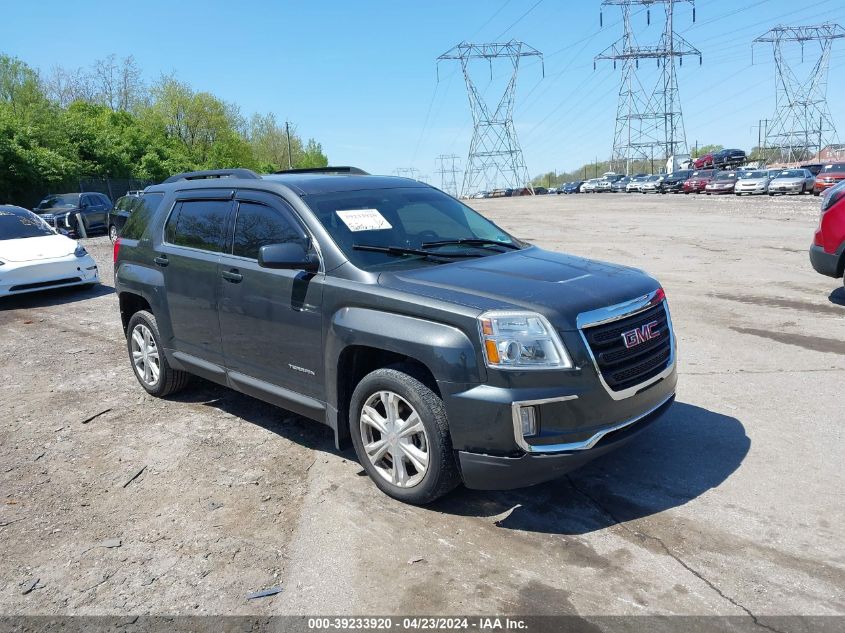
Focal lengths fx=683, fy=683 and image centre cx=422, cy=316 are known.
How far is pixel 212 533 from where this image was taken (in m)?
3.79

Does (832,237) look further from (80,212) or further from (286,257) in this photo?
(80,212)

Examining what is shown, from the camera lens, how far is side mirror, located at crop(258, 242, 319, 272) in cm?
417

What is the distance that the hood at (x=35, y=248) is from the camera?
11.0 metres

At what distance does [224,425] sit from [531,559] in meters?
2.96

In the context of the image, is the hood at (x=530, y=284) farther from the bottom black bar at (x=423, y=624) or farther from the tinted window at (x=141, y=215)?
the tinted window at (x=141, y=215)

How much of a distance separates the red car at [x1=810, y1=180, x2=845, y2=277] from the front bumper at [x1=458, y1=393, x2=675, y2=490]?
639cm

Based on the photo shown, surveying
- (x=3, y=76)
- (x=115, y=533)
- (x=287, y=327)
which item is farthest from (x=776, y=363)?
(x=3, y=76)

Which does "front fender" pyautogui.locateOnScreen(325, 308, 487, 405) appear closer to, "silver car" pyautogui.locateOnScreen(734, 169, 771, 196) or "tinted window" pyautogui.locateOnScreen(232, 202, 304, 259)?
"tinted window" pyautogui.locateOnScreen(232, 202, 304, 259)

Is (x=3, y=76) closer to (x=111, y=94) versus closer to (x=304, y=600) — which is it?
(x=111, y=94)

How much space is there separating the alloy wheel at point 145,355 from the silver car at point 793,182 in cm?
3863

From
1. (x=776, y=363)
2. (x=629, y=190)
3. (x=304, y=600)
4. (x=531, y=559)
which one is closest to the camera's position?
(x=304, y=600)

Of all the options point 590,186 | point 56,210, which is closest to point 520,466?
point 56,210

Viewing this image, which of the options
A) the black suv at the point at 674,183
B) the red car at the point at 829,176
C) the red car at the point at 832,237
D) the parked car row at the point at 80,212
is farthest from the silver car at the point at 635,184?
the red car at the point at 832,237

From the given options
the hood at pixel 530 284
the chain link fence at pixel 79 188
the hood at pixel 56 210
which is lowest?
the hood at pixel 530 284
